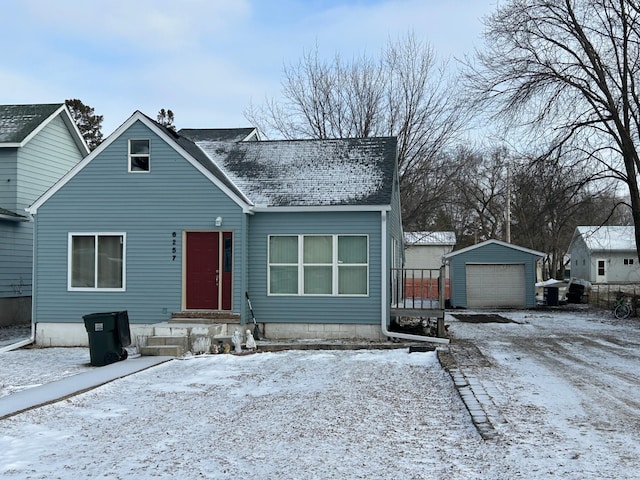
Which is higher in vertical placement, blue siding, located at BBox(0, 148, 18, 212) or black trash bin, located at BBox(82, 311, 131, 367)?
blue siding, located at BBox(0, 148, 18, 212)

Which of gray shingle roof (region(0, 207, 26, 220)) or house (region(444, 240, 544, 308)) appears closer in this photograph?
gray shingle roof (region(0, 207, 26, 220))

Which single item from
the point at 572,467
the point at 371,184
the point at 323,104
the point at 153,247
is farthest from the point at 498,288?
the point at 572,467

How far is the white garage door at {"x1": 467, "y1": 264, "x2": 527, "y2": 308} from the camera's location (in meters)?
28.7

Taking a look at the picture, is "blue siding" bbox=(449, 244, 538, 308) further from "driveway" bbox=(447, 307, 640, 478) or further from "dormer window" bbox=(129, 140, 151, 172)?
"dormer window" bbox=(129, 140, 151, 172)

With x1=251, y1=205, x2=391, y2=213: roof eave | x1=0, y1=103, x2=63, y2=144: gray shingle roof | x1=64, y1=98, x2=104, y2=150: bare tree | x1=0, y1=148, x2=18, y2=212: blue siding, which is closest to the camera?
x1=251, y1=205, x2=391, y2=213: roof eave

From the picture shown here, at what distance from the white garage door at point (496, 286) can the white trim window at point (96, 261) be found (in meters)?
18.5

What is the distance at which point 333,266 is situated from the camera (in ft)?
47.3

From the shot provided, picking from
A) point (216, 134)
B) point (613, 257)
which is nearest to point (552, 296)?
point (613, 257)

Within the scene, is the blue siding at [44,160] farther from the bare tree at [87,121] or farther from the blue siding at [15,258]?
the bare tree at [87,121]

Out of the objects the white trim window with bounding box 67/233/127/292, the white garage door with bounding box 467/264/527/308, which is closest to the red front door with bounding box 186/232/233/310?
the white trim window with bounding box 67/233/127/292

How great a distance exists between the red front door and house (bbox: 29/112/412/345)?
2 cm

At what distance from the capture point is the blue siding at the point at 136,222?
1427cm

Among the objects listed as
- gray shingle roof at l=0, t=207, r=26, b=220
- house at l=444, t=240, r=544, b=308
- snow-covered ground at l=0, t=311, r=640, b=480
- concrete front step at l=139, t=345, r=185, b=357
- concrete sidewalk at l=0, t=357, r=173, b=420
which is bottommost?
snow-covered ground at l=0, t=311, r=640, b=480

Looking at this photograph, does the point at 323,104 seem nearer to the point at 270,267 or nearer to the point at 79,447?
the point at 270,267
